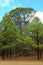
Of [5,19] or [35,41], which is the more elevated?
[5,19]

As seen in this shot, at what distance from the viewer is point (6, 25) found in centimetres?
4459

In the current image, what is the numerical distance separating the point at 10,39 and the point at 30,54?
907 cm

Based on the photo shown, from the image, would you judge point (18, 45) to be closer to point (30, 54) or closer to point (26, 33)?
point (26, 33)

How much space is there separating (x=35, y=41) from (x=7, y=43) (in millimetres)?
6318

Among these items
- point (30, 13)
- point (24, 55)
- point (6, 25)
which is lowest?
point (24, 55)

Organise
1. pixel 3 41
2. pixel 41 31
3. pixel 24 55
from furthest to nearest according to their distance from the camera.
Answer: pixel 24 55, pixel 3 41, pixel 41 31

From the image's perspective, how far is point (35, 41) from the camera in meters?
42.1

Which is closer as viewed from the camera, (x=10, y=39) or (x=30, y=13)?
(x=10, y=39)

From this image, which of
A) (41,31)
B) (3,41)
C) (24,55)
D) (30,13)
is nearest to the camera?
(41,31)

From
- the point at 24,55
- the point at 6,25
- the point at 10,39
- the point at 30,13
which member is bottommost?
the point at 24,55

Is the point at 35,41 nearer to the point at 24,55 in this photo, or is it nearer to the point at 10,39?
the point at 10,39

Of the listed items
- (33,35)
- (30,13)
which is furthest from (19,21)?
(33,35)

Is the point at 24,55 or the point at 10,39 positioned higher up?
the point at 10,39

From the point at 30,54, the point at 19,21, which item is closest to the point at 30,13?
the point at 19,21
